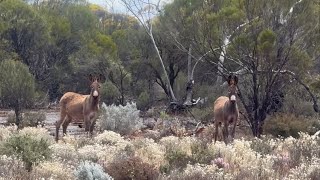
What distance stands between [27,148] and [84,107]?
7.39m

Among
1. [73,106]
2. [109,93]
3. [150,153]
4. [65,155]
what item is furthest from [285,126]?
[109,93]

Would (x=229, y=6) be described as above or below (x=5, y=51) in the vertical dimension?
above

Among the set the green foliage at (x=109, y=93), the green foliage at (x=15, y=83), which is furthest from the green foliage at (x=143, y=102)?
the green foliage at (x=15, y=83)

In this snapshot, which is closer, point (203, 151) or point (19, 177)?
point (19, 177)

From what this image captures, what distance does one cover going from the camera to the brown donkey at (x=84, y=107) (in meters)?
18.4

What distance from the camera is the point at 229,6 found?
22438mm

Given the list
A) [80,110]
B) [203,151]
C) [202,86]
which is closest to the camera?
[203,151]

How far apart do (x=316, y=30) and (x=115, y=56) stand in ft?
71.3

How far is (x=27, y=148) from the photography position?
11.3m

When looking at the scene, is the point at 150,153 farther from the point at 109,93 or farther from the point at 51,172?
the point at 109,93

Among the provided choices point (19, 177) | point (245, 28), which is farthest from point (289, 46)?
point (19, 177)

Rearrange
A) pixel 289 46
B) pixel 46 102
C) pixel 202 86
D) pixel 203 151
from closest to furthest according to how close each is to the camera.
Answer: pixel 203 151 → pixel 289 46 → pixel 202 86 → pixel 46 102

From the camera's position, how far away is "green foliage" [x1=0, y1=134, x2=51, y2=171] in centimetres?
1090

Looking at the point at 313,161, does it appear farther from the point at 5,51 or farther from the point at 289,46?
the point at 5,51
